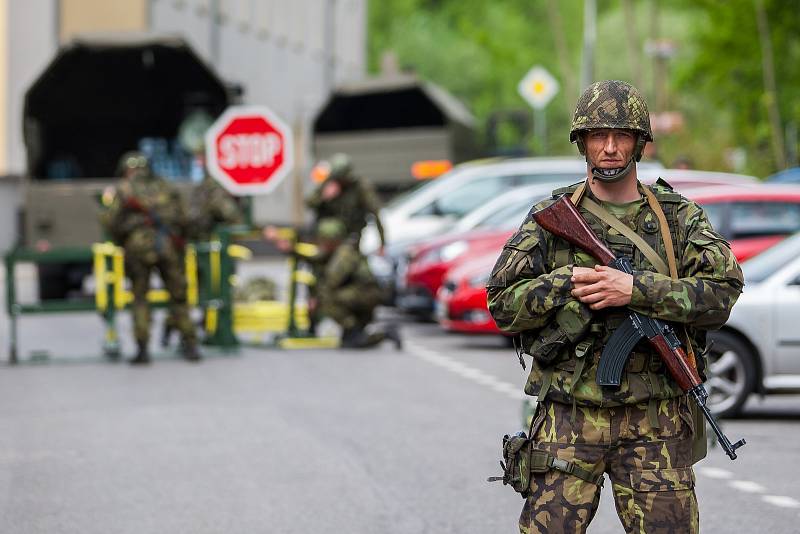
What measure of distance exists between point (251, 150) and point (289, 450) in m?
7.69

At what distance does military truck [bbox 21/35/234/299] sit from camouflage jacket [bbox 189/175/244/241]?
12.8 feet

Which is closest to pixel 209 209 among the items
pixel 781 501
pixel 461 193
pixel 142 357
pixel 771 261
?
pixel 142 357

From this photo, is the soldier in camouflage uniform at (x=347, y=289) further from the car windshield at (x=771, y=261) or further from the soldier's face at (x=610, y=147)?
the soldier's face at (x=610, y=147)

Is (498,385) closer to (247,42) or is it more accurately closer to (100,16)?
(100,16)

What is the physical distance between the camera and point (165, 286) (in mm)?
14977

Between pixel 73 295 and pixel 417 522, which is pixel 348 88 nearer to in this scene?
pixel 73 295

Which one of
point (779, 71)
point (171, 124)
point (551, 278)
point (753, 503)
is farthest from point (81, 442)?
point (779, 71)

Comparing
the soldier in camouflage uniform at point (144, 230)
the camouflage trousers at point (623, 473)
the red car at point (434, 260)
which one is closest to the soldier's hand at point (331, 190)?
the red car at point (434, 260)

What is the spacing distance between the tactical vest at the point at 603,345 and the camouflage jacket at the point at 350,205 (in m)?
11.8

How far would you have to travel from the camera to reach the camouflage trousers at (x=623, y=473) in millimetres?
4754

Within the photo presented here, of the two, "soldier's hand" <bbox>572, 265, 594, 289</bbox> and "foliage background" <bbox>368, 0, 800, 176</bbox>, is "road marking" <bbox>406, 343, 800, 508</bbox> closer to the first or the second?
"soldier's hand" <bbox>572, 265, 594, 289</bbox>

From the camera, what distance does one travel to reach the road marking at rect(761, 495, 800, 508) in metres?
8.09

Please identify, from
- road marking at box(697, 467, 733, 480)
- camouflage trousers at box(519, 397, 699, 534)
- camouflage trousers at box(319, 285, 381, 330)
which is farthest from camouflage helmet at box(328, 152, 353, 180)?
camouflage trousers at box(519, 397, 699, 534)

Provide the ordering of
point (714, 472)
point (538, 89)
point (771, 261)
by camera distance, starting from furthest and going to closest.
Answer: point (538, 89) < point (771, 261) < point (714, 472)
